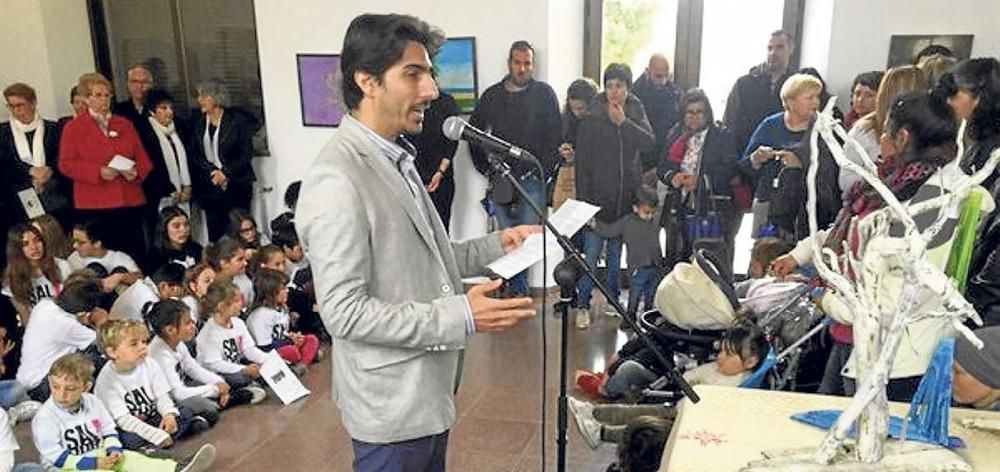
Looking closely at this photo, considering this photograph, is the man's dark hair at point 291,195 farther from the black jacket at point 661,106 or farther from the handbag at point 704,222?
the handbag at point 704,222

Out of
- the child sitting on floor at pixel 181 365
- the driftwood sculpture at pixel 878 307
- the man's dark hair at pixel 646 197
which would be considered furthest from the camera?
the man's dark hair at pixel 646 197

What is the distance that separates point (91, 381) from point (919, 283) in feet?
9.38

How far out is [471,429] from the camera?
3.32 meters

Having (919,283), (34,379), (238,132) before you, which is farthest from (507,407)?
(238,132)

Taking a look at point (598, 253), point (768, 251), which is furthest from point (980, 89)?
point (598, 253)

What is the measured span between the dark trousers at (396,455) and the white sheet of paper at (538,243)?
40cm

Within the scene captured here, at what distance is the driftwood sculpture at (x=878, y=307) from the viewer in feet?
4.31

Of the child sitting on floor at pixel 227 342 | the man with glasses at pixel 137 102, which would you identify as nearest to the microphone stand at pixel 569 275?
the child sitting on floor at pixel 227 342

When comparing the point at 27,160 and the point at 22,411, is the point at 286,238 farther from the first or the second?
the point at 22,411

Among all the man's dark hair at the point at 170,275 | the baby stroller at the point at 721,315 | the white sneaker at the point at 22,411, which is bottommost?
the white sneaker at the point at 22,411

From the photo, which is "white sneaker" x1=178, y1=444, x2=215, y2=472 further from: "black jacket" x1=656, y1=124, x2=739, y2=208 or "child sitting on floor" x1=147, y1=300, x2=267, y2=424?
"black jacket" x1=656, y1=124, x2=739, y2=208

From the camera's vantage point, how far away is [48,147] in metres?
4.77

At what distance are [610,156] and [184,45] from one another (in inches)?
130

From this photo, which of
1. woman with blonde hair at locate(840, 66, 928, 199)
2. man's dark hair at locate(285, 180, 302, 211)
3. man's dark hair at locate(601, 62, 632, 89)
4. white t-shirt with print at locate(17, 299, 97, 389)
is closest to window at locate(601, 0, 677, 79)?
man's dark hair at locate(601, 62, 632, 89)
